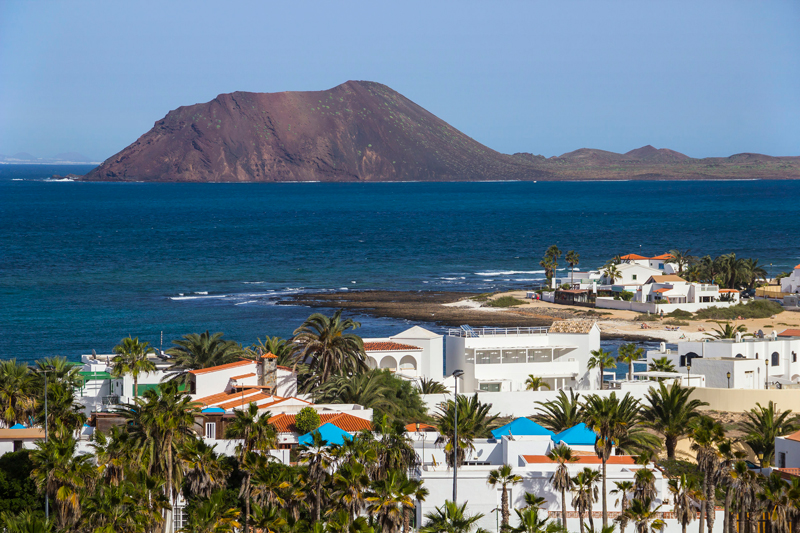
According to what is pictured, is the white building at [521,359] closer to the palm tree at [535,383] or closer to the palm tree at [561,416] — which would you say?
the palm tree at [535,383]

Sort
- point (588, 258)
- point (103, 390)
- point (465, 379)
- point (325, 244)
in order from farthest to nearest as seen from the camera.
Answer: point (325, 244) → point (588, 258) → point (465, 379) → point (103, 390)

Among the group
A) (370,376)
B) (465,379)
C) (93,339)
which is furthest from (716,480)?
(93,339)

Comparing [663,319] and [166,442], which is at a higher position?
[166,442]

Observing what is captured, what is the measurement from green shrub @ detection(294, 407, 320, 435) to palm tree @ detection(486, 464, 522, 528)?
6336 millimetres

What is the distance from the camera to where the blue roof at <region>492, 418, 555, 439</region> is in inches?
1367

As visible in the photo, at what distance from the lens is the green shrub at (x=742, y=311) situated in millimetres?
80562

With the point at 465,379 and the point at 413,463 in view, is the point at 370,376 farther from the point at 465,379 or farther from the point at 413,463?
the point at 413,463

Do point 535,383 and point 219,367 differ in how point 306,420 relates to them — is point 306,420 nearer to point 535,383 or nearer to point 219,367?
point 219,367

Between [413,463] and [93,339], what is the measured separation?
50.4 m

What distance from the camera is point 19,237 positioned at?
537ft

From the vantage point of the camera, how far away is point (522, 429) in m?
35.1

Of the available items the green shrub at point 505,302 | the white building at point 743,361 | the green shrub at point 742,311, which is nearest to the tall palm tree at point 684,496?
the white building at point 743,361

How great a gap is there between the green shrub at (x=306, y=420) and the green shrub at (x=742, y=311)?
5503cm

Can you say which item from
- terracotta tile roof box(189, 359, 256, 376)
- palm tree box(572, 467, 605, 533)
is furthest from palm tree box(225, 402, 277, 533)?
terracotta tile roof box(189, 359, 256, 376)
